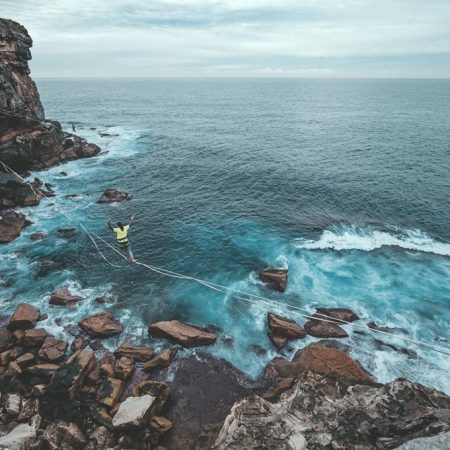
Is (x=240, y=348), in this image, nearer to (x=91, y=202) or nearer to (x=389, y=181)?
(x=91, y=202)

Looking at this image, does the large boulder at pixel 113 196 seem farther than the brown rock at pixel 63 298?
Yes

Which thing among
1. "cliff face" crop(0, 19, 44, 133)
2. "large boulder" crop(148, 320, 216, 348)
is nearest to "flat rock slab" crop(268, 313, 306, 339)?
"large boulder" crop(148, 320, 216, 348)

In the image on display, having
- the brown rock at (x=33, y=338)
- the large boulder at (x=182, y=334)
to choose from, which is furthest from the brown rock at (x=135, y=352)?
the brown rock at (x=33, y=338)

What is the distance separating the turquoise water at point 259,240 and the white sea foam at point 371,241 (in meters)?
0.20

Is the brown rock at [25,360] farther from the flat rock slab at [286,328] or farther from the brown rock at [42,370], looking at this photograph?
the flat rock slab at [286,328]

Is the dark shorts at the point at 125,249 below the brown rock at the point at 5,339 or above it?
Answer: above

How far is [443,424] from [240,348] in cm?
1206

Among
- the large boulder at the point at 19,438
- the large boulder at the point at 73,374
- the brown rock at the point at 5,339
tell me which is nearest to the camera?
the large boulder at the point at 19,438

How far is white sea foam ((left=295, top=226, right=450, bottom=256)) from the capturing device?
33312mm

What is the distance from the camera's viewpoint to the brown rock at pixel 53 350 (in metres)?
20.0

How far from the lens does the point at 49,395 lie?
1733cm

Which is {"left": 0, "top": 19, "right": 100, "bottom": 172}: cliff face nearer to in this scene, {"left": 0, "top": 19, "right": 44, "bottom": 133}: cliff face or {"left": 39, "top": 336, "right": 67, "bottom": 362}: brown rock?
{"left": 0, "top": 19, "right": 44, "bottom": 133}: cliff face

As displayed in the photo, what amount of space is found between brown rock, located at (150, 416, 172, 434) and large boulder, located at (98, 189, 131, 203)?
31.3 m

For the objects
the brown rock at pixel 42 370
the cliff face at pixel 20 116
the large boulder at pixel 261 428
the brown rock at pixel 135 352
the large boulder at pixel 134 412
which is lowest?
the brown rock at pixel 135 352
